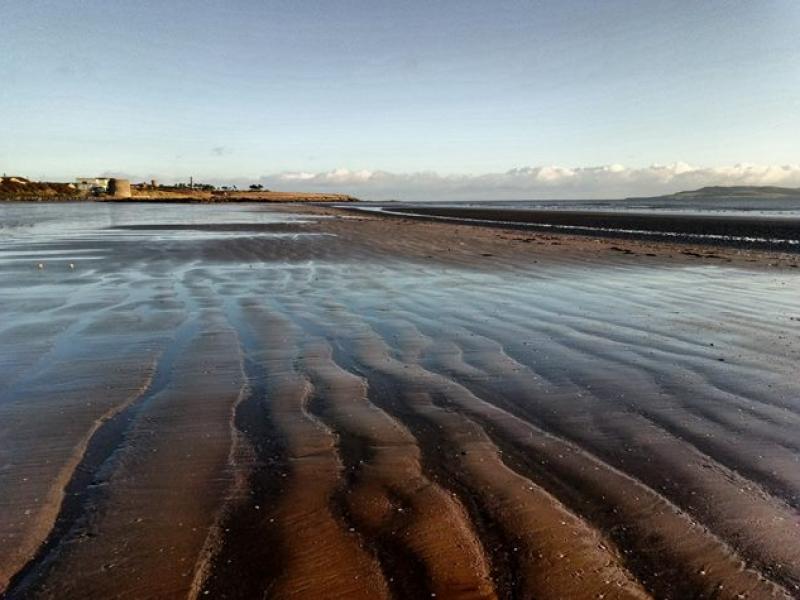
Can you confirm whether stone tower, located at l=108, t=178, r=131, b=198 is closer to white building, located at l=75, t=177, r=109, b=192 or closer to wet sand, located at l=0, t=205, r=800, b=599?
white building, located at l=75, t=177, r=109, b=192

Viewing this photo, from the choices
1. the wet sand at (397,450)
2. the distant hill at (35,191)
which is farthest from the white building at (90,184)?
the wet sand at (397,450)

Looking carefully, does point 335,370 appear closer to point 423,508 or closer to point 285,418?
point 285,418

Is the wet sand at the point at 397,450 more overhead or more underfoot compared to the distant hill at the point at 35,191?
more underfoot

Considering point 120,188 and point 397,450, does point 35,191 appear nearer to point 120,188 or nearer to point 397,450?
point 120,188

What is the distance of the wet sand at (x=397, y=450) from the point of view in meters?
2.50

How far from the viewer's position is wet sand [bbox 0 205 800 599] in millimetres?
2496

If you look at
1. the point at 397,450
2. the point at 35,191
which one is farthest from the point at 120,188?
the point at 397,450

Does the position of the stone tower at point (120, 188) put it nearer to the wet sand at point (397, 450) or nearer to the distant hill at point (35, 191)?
the distant hill at point (35, 191)

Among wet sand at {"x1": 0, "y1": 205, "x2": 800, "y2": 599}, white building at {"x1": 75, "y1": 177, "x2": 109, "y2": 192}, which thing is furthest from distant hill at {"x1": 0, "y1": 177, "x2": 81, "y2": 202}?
wet sand at {"x1": 0, "y1": 205, "x2": 800, "y2": 599}

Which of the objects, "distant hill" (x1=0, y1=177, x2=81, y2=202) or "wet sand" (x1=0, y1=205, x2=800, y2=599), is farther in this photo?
"distant hill" (x1=0, y1=177, x2=81, y2=202)

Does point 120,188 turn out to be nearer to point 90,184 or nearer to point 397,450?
point 90,184

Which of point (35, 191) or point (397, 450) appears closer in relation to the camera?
point (397, 450)

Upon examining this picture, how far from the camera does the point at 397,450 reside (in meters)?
3.74

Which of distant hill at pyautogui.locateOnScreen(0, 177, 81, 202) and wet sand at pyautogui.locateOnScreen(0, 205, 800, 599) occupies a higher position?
distant hill at pyautogui.locateOnScreen(0, 177, 81, 202)
